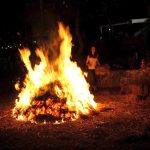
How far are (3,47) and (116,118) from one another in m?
18.8

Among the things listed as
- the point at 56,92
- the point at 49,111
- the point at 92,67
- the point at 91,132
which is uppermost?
the point at 92,67

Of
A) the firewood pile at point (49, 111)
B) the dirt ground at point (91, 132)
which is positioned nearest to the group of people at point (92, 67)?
the dirt ground at point (91, 132)

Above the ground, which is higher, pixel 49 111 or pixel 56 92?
pixel 56 92

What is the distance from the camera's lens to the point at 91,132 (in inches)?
369

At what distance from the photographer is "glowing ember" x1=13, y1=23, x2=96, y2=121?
11.1 m

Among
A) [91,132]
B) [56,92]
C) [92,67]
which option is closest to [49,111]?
[56,92]

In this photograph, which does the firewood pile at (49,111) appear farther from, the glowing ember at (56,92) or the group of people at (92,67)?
the group of people at (92,67)

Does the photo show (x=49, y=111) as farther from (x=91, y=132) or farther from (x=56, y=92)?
(x=91, y=132)

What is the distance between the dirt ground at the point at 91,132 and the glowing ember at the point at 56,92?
1.46 feet

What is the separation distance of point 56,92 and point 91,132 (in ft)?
7.87

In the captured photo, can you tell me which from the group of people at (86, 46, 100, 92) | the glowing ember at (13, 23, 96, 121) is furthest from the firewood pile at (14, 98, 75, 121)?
the group of people at (86, 46, 100, 92)

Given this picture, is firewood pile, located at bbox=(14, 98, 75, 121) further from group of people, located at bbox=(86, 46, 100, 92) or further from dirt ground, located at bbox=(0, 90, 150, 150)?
group of people, located at bbox=(86, 46, 100, 92)

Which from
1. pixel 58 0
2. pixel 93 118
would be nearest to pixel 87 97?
pixel 93 118

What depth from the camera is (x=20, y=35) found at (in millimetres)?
28266
